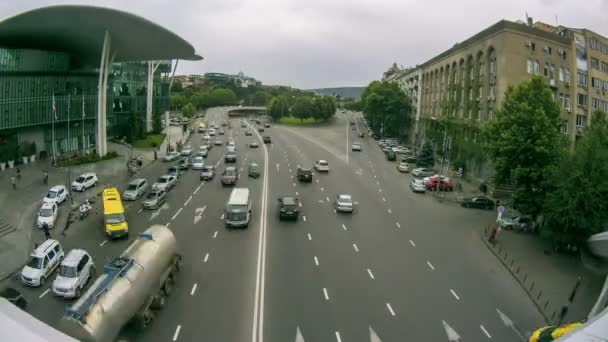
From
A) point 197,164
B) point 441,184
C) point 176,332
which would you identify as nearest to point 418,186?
point 441,184

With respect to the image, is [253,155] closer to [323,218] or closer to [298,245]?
[323,218]

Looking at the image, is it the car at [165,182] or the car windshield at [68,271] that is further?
the car at [165,182]

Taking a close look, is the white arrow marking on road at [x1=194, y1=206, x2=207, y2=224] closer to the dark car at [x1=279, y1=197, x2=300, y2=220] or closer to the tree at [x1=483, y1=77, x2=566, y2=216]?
the dark car at [x1=279, y1=197, x2=300, y2=220]

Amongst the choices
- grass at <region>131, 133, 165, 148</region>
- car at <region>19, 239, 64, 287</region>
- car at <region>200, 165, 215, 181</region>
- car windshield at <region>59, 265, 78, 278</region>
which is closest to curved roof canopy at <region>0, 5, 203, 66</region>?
grass at <region>131, 133, 165, 148</region>

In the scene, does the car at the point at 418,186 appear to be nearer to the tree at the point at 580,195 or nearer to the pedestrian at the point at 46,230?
the tree at the point at 580,195

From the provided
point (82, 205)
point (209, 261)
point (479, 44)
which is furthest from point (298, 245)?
point (479, 44)

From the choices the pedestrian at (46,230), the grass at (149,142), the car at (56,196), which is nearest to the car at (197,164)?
the grass at (149,142)

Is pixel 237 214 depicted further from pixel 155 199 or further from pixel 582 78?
pixel 582 78
